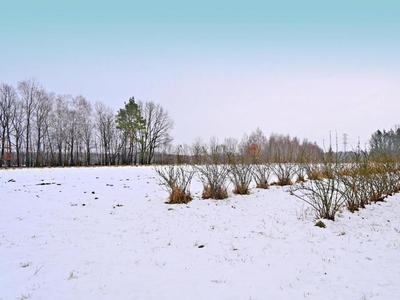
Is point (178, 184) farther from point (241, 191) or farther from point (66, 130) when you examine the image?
point (66, 130)

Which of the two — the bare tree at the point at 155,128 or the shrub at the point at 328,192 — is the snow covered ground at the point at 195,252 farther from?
the bare tree at the point at 155,128

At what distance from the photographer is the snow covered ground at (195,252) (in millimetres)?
3490

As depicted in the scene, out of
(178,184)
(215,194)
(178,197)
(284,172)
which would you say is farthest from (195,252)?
(284,172)

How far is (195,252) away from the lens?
16.4 feet

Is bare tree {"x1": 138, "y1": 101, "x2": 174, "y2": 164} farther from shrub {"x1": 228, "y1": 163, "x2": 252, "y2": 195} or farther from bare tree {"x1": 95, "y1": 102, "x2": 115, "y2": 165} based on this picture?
shrub {"x1": 228, "y1": 163, "x2": 252, "y2": 195}

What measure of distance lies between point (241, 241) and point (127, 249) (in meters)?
2.53

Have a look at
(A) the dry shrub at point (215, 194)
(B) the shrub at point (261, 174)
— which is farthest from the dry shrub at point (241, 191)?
(B) the shrub at point (261, 174)

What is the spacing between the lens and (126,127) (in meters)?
42.7

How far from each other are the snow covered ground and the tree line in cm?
3232

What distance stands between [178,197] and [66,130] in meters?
36.4

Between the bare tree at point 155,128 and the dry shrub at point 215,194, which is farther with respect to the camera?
the bare tree at point 155,128

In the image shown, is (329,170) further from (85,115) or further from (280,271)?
(85,115)

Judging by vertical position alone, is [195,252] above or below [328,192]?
below

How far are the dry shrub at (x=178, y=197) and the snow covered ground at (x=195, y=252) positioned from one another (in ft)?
2.61
